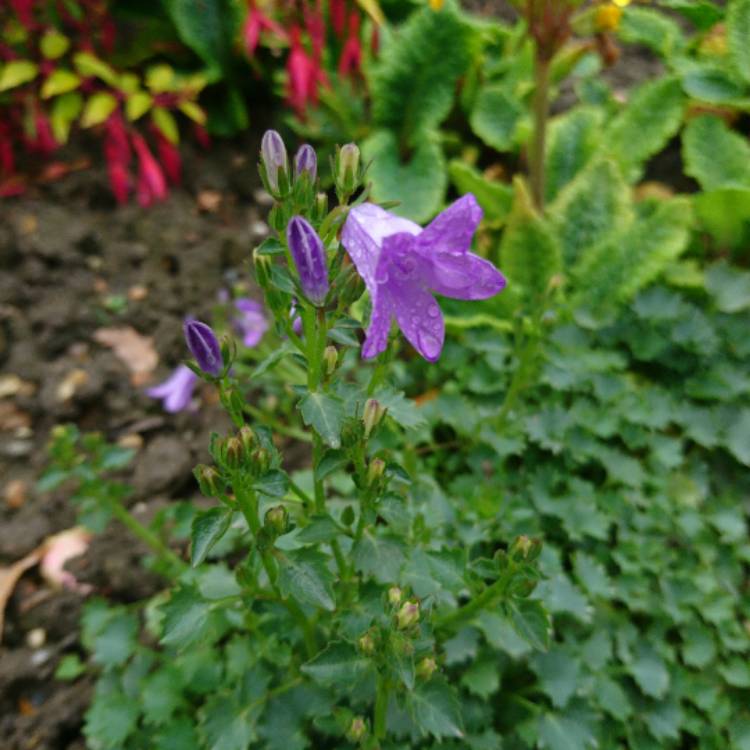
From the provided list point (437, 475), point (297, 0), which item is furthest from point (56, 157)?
point (437, 475)

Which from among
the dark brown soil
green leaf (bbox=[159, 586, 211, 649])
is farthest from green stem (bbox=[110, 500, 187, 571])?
green leaf (bbox=[159, 586, 211, 649])

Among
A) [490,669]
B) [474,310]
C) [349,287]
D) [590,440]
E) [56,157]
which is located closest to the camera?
[349,287]

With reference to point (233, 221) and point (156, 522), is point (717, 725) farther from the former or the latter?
point (233, 221)

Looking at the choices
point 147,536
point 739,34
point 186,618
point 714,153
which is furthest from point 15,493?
point 739,34

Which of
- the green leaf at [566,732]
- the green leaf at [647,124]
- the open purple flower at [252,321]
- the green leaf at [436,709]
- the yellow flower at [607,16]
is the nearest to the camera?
the green leaf at [436,709]

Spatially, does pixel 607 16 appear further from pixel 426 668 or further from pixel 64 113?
pixel 426 668

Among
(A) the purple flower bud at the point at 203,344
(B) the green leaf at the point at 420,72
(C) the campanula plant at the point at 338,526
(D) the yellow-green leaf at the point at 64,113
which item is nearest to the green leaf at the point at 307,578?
(C) the campanula plant at the point at 338,526

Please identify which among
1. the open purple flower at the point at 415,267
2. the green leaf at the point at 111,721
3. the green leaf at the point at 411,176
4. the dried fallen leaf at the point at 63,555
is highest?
the open purple flower at the point at 415,267

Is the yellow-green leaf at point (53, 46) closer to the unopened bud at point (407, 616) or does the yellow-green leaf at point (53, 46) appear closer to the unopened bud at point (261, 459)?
the unopened bud at point (261, 459)
